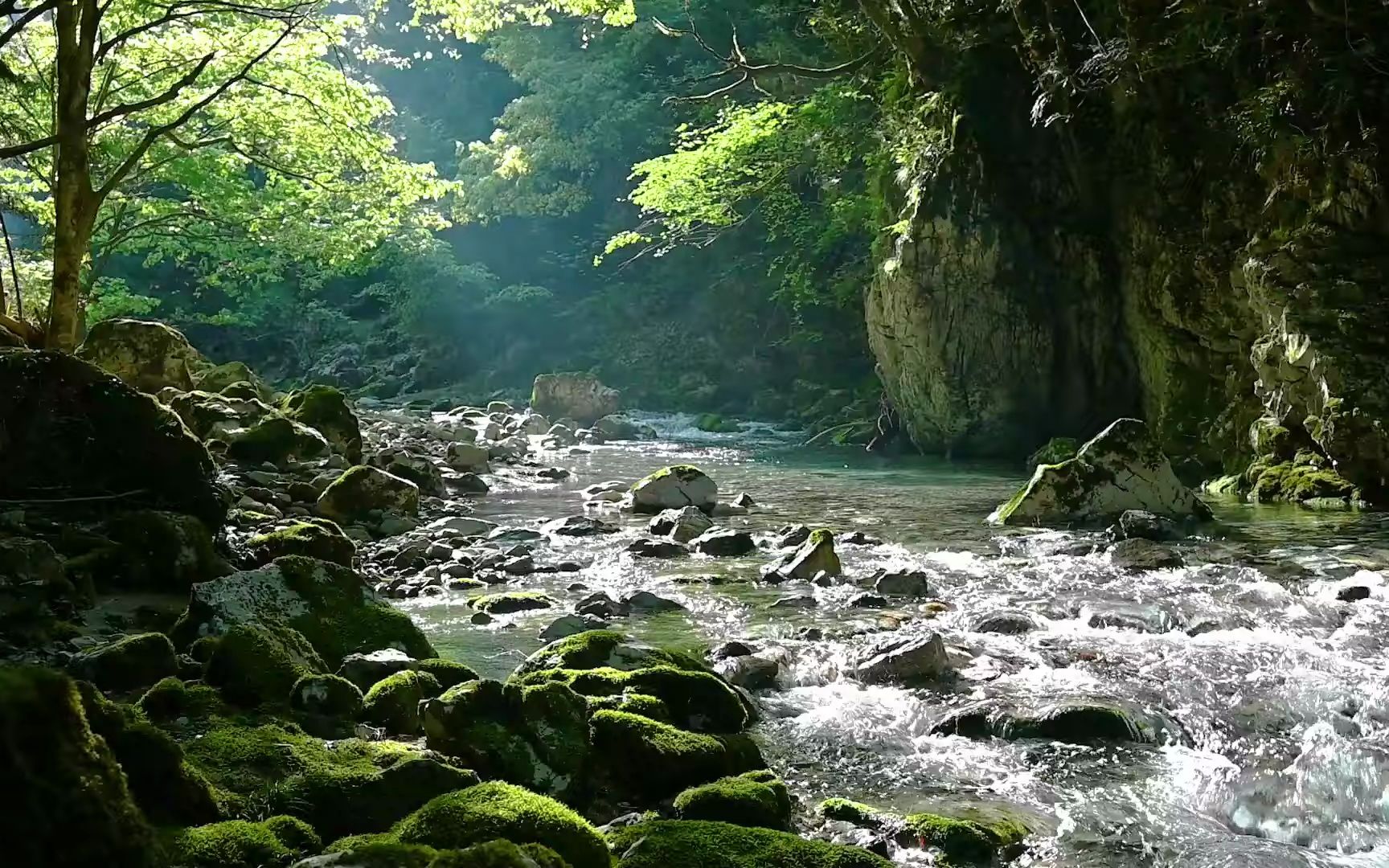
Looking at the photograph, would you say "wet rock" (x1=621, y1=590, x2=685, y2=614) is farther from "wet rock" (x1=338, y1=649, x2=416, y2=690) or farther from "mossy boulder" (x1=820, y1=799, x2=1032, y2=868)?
"mossy boulder" (x1=820, y1=799, x2=1032, y2=868)

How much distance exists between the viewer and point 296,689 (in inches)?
187

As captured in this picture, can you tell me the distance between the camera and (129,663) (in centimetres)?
479

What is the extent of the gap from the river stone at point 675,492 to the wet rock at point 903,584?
16.1 ft

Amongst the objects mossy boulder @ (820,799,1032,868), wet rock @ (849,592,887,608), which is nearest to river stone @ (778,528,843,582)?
wet rock @ (849,592,887,608)

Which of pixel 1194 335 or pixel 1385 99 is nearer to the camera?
pixel 1385 99

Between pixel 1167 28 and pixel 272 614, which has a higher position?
pixel 1167 28

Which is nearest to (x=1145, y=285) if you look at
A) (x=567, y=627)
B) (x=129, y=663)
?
(x=567, y=627)

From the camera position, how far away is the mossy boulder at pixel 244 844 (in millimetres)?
3074

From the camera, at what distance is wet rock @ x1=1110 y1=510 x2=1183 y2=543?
10.9 metres

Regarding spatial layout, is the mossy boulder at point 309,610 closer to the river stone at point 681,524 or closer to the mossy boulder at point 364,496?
the river stone at point 681,524

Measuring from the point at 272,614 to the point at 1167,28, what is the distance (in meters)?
12.9

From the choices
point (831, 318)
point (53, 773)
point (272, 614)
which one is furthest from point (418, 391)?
point (53, 773)

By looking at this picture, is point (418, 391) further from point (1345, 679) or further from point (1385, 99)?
point (1345, 679)

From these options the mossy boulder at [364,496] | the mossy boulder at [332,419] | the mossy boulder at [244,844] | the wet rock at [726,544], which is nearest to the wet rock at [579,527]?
the wet rock at [726,544]
